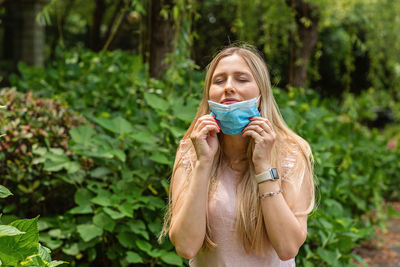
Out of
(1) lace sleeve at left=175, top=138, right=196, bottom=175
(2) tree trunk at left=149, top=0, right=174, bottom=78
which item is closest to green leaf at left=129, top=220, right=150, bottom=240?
(1) lace sleeve at left=175, top=138, right=196, bottom=175

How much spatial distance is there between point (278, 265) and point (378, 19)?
4864 millimetres

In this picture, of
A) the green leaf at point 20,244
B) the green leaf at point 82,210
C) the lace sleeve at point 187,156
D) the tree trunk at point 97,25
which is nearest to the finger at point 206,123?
the lace sleeve at point 187,156

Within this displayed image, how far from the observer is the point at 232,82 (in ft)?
6.22

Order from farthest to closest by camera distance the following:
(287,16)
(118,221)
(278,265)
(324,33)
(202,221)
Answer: (324,33), (287,16), (118,221), (278,265), (202,221)

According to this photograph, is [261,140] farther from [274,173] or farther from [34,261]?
[34,261]

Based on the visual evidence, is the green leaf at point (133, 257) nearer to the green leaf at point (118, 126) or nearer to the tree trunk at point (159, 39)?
the green leaf at point (118, 126)

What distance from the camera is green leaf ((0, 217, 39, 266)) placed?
1.38 m

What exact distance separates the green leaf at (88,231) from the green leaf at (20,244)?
117 centimetres

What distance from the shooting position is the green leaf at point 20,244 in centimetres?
138

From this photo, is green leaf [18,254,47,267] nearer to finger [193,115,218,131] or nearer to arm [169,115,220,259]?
arm [169,115,220,259]

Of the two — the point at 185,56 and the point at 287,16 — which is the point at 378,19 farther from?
the point at 185,56

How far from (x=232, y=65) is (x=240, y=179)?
1.54ft

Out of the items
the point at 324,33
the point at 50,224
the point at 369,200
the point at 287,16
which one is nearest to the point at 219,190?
the point at 50,224

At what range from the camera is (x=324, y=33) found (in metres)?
9.89
